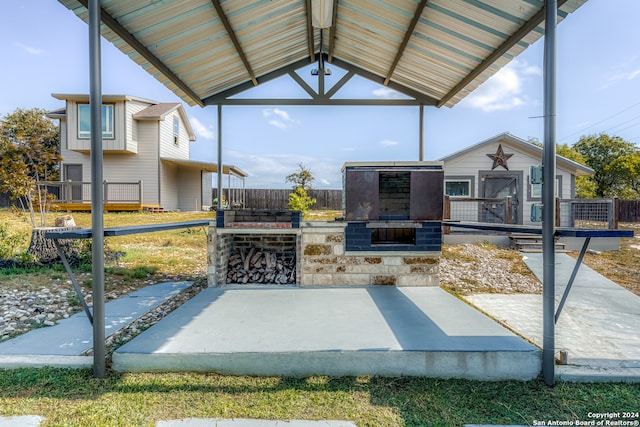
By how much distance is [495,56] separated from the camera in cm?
417

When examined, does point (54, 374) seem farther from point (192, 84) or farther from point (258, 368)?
point (192, 84)

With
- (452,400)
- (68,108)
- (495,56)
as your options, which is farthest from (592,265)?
(68,108)

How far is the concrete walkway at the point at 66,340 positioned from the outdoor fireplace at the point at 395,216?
9.18 feet

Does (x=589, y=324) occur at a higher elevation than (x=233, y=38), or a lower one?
lower

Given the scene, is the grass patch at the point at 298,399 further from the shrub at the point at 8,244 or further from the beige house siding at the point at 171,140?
the beige house siding at the point at 171,140

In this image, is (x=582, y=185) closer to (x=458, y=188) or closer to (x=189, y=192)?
(x=458, y=188)

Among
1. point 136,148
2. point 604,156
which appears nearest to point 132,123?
point 136,148

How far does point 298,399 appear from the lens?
7.32 feet

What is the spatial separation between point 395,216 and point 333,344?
2.52 metres

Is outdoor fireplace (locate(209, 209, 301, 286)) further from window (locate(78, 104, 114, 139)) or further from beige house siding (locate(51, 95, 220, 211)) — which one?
window (locate(78, 104, 114, 139))

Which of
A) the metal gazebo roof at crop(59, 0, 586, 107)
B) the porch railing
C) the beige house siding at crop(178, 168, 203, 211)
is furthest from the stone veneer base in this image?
the beige house siding at crop(178, 168, 203, 211)

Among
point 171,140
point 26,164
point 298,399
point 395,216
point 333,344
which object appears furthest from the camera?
point 171,140

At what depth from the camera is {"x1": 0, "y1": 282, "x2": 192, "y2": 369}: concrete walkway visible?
2602mm

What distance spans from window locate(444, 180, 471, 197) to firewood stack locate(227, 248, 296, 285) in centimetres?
755
